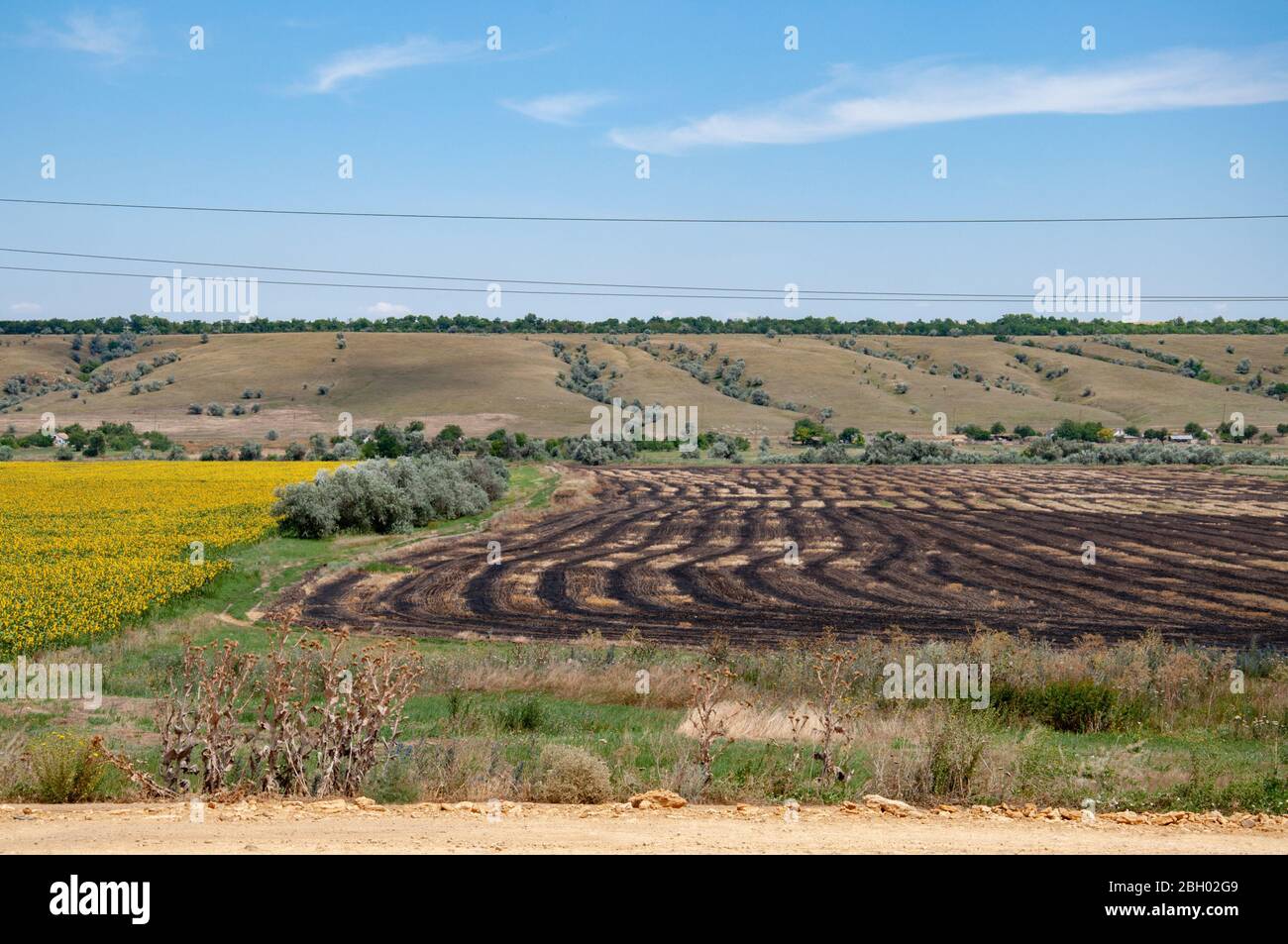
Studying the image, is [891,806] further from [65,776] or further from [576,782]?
[65,776]

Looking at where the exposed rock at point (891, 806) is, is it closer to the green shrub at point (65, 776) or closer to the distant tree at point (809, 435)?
the green shrub at point (65, 776)

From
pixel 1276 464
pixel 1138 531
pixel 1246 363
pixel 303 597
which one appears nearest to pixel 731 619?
pixel 303 597

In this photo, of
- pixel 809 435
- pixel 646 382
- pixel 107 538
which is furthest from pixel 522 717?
pixel 646 382

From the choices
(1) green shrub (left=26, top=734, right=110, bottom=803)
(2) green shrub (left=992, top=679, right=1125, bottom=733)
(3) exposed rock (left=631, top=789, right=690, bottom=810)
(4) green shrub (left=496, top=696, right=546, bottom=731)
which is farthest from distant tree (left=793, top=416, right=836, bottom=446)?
(1) green shrub (left=26, top=734, right=110, bottom=803)

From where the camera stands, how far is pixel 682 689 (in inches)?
663

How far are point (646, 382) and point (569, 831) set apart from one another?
454 feet

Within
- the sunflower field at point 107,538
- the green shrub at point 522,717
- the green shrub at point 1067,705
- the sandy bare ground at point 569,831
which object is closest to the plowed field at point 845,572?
the sunflower field at point 107,538

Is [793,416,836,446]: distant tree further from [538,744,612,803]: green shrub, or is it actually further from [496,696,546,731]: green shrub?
[538,744,612,803]: green shrub

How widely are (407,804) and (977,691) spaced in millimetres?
9330

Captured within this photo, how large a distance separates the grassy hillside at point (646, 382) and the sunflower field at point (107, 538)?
46.3 metres

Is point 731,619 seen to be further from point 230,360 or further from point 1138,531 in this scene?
point 230,360

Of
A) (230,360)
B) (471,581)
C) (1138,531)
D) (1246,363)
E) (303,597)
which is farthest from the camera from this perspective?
(1246,363)

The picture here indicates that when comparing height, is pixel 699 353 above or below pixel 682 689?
above

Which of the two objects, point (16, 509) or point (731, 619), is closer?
point (731, 619)
